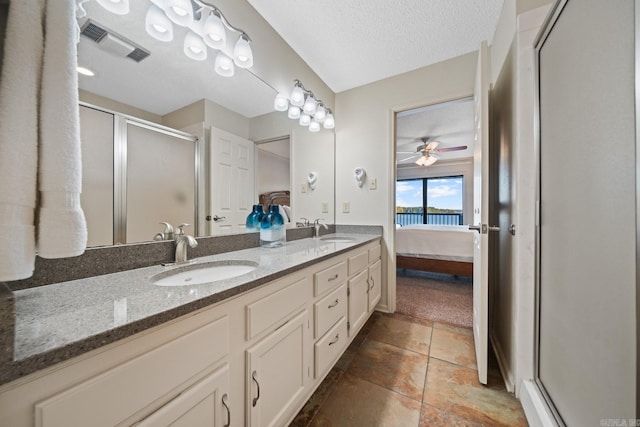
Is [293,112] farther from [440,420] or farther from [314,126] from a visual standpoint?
[440,420]

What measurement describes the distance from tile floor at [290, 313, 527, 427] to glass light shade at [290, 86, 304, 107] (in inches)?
77.6

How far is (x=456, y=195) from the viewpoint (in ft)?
18.9

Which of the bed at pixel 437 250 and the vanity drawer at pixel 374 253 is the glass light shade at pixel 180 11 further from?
the bed at pixel 437 250

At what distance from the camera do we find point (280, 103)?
5.66 ft

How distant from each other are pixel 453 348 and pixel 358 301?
2.48ft

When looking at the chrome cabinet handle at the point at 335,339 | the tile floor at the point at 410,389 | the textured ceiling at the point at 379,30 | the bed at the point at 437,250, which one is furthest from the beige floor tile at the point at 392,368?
the textured ceiling at the point at 379,30

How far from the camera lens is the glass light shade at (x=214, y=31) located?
119 cm

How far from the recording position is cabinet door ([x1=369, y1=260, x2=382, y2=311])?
193cm

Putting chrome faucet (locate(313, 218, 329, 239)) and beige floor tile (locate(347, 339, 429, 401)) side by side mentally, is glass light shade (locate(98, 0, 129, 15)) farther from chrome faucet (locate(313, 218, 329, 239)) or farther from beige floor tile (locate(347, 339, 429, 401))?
beige floor tile (locate(347, 339, 429, 401))

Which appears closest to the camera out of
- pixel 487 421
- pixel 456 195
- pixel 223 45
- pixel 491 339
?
pixel 487 421

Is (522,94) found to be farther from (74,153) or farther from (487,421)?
(74,153)

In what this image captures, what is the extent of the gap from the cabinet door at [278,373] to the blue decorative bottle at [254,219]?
2.19ft

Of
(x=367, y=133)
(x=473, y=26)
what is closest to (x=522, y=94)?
(x=473, y=26)

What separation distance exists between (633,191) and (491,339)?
161 centimetres
